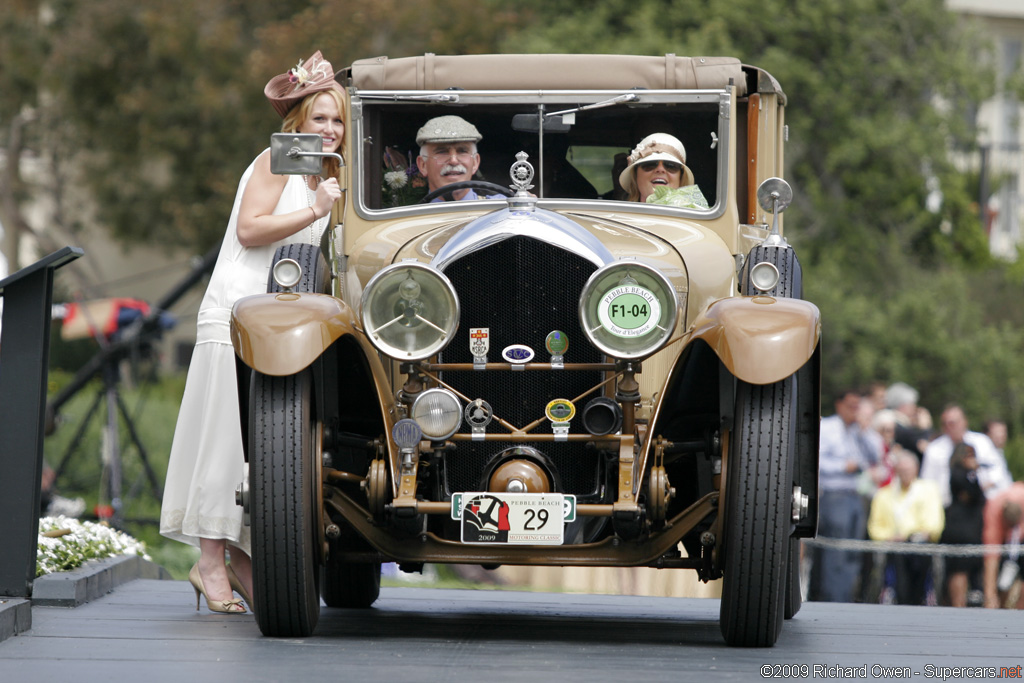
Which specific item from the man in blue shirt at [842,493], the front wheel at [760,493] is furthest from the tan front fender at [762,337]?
the man in blue shirt at [842,493]

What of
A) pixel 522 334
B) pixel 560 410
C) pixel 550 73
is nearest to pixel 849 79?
pixel 550 73

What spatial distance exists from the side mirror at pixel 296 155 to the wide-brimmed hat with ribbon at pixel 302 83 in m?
0.92

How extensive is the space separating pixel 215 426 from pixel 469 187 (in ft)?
→ 4.63

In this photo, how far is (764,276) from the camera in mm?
5488

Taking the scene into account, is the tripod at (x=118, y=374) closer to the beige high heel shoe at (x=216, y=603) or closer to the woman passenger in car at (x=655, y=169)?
the beige high heel shoe at (x=216, y=603)

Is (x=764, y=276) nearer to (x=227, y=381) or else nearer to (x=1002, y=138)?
(x=227, y=381)

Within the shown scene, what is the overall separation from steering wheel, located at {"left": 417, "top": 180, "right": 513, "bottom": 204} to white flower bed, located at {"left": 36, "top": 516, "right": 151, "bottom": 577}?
86.2 inches

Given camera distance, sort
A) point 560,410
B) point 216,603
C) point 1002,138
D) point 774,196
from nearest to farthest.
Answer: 1. point 560,410
2. point 774,196
3. point 216,603
4. point 1002,138

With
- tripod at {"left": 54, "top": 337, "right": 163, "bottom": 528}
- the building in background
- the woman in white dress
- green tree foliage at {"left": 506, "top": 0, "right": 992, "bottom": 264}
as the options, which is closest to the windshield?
the woman in white dress

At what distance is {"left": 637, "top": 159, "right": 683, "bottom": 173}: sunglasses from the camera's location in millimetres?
6469

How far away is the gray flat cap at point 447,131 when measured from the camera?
6488 mm

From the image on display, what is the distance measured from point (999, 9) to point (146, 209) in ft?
56.9

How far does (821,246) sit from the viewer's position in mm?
22203

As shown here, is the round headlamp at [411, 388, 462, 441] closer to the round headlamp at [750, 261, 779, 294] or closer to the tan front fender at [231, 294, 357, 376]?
the tan front fender at [231, 294, 357, 376]
